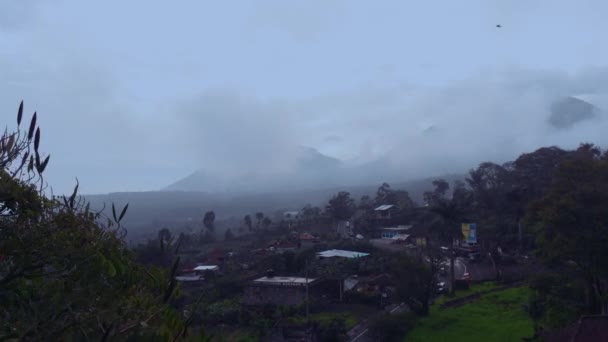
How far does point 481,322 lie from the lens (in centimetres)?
1636

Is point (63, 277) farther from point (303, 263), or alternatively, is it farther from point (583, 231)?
point (303, 263)

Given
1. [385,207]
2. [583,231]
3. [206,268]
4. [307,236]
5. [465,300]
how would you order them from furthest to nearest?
[385,207] < [307,236] < [206,268] < [465,300] < [583,231]

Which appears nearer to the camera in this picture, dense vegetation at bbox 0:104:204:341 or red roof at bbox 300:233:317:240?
dense vegetation at bbox 0:104:204:341

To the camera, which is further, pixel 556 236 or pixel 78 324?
pixel 556 236

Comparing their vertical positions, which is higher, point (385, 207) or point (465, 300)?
point (385, 207)

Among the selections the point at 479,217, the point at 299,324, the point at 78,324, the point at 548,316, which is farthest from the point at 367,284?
the point at 78,324

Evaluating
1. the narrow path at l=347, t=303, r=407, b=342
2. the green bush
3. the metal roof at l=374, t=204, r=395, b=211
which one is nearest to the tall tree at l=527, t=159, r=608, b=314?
the green bush

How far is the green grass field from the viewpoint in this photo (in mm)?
15203

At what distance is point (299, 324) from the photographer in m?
17.2

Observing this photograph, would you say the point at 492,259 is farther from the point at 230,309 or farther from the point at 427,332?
the point at 230,309

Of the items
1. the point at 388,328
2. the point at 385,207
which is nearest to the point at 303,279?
the point at 388,328

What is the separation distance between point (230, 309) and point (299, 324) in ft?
9.08

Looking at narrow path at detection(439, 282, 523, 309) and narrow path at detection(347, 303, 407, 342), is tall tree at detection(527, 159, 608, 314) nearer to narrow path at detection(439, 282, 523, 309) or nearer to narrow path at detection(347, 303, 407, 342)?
narrow path at detection(439, 282, 523, 309)

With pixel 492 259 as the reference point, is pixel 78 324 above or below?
above
